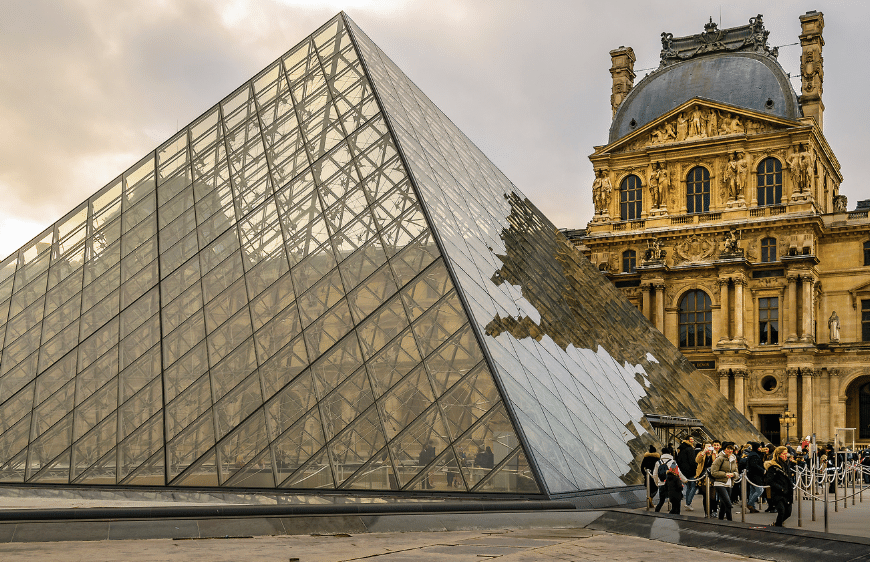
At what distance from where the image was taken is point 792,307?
46.1m

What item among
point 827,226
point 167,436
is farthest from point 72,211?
point 827,226

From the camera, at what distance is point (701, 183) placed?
5031 centimetres

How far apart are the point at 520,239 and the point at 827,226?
30443 millimetres

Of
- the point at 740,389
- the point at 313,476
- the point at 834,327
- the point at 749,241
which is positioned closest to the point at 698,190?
the point at 749,241

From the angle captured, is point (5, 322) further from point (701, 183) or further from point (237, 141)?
point (701, 183)

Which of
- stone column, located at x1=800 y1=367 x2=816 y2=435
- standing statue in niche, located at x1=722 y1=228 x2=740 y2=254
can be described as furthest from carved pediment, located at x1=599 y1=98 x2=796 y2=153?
stone column, located at x1=800 y1=367 x2=816 y2=435

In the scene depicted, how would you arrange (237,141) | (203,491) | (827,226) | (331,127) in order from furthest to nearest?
(827,226)
(237,141)
(331,127)
(203,491)

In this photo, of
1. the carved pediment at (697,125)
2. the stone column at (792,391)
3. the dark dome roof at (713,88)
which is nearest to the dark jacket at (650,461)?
the stone column at (792,391)

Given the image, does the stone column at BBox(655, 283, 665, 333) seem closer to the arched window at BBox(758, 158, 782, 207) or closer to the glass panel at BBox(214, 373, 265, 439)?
the arched window at BBox(758, 158, 782, 207)

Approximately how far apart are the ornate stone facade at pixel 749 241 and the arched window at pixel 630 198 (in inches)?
3.2

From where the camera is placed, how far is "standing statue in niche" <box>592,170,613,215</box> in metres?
52.4

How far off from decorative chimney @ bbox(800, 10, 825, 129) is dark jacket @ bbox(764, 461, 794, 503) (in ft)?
131

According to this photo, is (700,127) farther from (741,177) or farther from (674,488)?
(674,488)

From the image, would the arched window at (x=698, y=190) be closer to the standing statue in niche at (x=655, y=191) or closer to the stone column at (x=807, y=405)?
the standing statue in niche at (x=655, y=191)
